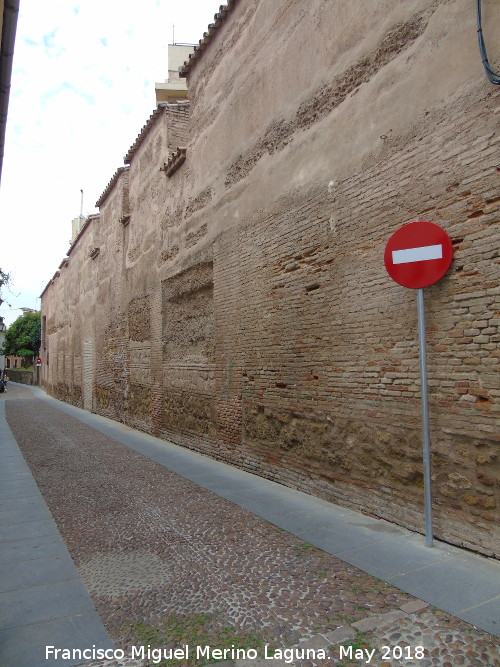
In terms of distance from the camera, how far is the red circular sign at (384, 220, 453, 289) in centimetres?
385

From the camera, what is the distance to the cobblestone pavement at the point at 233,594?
2.49m

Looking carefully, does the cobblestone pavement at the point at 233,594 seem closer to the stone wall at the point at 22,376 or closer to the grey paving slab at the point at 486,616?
the grey paving slab at the point at 486,616

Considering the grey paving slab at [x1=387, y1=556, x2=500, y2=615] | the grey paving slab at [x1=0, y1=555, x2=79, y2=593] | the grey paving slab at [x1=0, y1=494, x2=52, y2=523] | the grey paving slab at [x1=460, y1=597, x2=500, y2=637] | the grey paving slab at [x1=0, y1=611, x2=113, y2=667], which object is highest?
the grey paving slab at [x1=460, y1=597, x2=500, y2=637]

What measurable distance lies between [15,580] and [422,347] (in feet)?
11.6

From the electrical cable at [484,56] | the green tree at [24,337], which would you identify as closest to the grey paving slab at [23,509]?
the electrical cable at [484,56]

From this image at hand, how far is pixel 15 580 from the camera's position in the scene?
3430 millimetres

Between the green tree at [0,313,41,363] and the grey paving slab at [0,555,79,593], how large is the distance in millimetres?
50389

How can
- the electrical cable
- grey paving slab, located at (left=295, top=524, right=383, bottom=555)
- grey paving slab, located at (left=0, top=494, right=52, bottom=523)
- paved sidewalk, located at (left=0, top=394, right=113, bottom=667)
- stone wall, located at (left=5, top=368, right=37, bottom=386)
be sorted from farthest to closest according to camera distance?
stone wall, located at (left=5, top=368, right=37, bottom=386), grey paving slab, located at (left=0, top=494, right=52, bottom=523), grey paving slab, located at (left=295, top=524, right=383, bottom=555), the electrical cable, paved sidewalk, located at (left=0, top=394, right=113, bottom=667)

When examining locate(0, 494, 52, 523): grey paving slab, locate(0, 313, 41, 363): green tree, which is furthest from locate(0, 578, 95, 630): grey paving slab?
locate(0, 313, 41, 363): green tree

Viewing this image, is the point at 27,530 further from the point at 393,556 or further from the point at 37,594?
the point at 393,556

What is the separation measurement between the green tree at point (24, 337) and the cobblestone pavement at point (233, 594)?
1930 inches

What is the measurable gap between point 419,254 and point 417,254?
0.7 inches

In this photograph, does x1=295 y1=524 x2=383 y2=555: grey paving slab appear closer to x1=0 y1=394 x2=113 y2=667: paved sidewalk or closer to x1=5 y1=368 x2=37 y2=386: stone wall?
x1=0 y1=394 x2=113 y2=667: paved sidewalk

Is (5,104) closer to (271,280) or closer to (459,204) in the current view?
(271,280)
